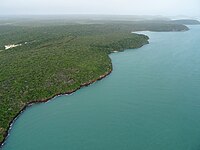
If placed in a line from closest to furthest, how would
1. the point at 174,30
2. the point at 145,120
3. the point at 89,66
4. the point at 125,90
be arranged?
the point at 145,120 → the point at 125,90 → the point at 89,66 → the point at 174,30

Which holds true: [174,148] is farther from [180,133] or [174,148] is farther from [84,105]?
[84,105]

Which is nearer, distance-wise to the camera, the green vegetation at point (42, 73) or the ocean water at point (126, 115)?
the ocean water at point (126, 115)

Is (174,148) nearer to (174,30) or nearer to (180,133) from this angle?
(180,133)

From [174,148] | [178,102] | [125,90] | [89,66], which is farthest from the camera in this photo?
[89,66]

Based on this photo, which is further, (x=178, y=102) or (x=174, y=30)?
(x=174, y=30)

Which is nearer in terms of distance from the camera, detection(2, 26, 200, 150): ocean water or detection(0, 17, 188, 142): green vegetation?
detection(2, 26, 200, 150): ocean water

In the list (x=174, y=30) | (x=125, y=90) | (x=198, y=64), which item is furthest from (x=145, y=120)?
(x=174, y=30)

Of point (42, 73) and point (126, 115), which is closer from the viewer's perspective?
point (126, 115)
